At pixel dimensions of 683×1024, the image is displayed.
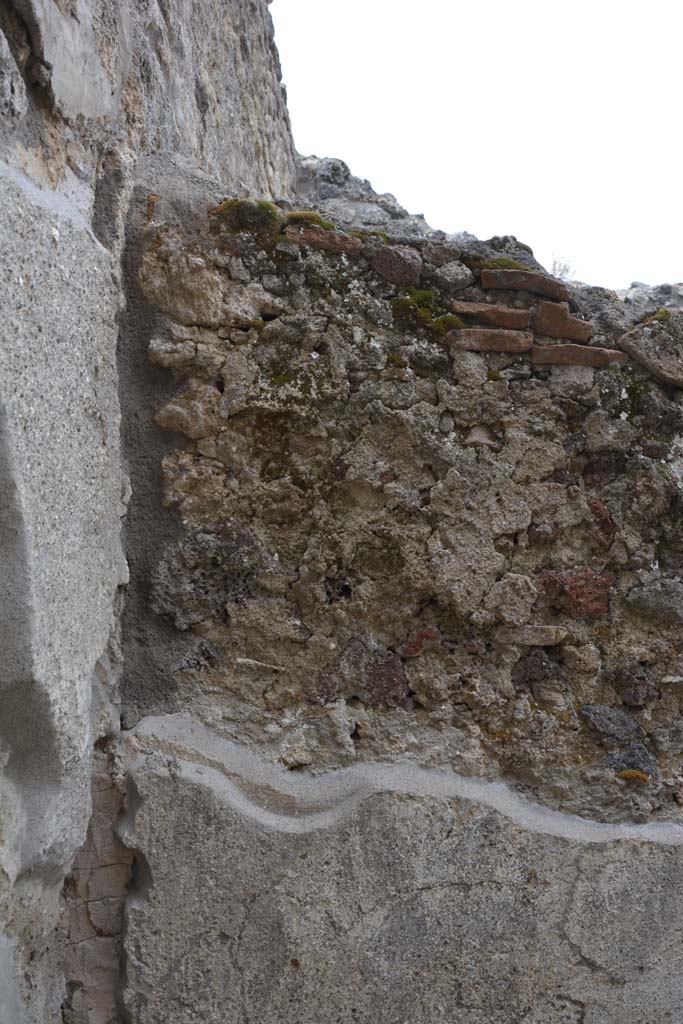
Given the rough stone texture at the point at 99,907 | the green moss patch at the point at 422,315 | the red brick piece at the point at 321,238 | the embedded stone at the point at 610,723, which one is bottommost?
the rough stone texture at the point at 99,907

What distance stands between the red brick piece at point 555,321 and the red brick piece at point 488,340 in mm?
47

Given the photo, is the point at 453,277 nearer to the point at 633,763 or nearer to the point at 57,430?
the point at 57,430

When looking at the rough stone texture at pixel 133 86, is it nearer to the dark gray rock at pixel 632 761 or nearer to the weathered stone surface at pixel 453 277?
the weathered stone surface at pixel 453 277

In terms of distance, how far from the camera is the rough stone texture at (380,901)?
1.75 metres

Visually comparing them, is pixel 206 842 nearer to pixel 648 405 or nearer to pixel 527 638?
pixel 527 638

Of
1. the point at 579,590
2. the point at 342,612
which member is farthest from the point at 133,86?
the point at 579,590

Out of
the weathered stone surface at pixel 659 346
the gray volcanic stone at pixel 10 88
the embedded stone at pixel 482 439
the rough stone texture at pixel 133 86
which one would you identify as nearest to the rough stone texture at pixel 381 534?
the embedded stone at pixel 482 439

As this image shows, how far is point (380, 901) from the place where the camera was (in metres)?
1.80

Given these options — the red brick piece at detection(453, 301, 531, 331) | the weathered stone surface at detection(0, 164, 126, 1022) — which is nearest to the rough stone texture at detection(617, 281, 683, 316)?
the red brick piece at detection(453, 301, 531, 331)

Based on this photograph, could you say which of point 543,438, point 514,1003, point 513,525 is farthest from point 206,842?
point 543,438

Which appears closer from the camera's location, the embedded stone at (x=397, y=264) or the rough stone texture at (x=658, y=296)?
the embedded stone at (x=397, y=264)

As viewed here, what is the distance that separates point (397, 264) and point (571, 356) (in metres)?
0.47

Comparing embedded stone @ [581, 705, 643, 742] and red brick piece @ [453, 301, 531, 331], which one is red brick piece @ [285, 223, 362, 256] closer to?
red brick piece @ [453, 301, 531, 331]

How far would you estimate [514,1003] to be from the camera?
6.15ft
